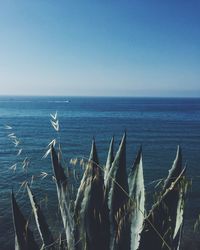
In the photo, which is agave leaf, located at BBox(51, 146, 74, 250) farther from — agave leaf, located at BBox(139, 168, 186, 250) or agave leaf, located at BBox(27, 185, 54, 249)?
agave leaf, located at BBox(139, 168, 186, 250)

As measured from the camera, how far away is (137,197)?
7.05ft

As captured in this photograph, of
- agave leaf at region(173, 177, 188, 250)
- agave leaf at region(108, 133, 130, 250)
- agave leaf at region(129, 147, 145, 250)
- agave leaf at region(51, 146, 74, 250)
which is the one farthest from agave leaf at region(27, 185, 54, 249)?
agave leaf at region(173, 177, 188, 250)

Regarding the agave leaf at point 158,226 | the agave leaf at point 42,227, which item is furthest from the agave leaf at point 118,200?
the agave leaf at point 42,227

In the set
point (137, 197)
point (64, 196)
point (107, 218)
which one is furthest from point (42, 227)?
point (137, 197)

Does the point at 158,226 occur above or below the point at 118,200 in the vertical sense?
below

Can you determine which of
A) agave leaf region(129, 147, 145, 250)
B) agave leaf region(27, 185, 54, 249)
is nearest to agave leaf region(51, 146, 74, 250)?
agave leaf region(27, 185, 54, 249)

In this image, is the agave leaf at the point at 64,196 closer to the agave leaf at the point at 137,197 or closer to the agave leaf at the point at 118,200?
the agave leaf at the point at 118,200

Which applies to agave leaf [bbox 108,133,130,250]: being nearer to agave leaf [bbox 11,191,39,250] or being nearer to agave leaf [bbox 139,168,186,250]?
agave leaf [bbox 139,168,186,250]

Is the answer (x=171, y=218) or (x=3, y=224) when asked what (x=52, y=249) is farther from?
(x=3, y=224)

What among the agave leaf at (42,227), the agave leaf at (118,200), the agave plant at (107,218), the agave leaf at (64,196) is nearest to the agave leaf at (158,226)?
the agave plant at (107,218)

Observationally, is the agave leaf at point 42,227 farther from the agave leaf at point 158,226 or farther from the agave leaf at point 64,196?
the agave leaf at point 158,226

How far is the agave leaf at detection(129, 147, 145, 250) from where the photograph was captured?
2051 millimetres

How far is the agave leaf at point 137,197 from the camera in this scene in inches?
80.7

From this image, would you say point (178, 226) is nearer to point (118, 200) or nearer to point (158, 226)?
point (158, 226)
